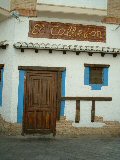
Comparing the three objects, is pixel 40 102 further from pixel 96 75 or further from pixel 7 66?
pixel 96 75

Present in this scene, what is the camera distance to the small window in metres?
11.5

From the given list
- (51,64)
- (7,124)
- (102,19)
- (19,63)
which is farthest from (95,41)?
(7,124)

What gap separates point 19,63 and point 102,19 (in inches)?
162

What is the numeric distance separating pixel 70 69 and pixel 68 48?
945mm

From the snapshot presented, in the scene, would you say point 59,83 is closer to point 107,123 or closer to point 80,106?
point 80,106

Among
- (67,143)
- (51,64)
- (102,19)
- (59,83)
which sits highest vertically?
(102,19)

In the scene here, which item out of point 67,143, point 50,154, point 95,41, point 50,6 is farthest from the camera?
point 95,41

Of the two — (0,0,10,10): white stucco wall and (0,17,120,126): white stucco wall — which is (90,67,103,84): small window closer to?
(0,17,120,126): white stucco wall

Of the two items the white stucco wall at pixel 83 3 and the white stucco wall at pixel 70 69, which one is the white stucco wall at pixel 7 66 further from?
the white stucco wall at pixel 83 3

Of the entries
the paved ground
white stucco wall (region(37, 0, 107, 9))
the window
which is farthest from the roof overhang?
the paved ground

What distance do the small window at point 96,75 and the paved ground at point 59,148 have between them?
2.39 m

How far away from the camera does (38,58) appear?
1102 cm

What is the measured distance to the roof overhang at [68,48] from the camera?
10578mm

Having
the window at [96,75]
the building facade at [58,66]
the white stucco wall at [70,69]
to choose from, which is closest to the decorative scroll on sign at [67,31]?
the building facade at [58,66]
